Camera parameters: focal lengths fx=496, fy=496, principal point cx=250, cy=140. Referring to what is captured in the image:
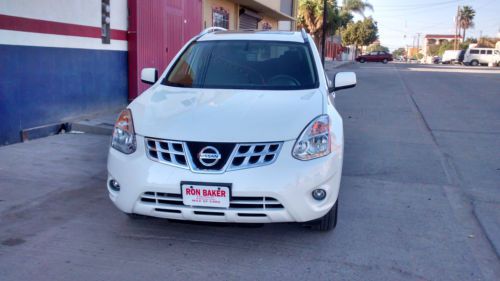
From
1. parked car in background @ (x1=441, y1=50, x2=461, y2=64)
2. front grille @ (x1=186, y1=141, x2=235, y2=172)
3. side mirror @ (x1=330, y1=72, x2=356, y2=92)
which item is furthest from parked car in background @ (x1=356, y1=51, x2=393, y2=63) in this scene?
front grille @ (x1=186, y1=141, x2=235, y2=172)

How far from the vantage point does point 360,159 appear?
7.08 metres

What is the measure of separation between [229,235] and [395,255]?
1.34 meters

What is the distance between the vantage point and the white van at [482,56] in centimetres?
4981

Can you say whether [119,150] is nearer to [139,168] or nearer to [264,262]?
[139,168]

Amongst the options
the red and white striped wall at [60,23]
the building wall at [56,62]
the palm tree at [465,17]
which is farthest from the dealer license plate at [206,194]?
the palm tree at [465,17]

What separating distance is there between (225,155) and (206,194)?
1.01ft

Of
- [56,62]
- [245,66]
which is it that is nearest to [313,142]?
[245,66]

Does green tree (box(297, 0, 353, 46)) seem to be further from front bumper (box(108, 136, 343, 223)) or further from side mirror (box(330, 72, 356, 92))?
front bumper (box(108, 136, 343, 223))

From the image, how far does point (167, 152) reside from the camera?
3.63m

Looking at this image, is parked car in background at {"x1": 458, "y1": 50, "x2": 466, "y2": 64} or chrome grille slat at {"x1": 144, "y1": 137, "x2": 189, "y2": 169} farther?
parked car in background at {"x1": 458, "y1": 50, "x2": 466, "y2": 64}

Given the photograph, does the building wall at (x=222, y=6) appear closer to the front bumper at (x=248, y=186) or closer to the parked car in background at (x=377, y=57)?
the front bumper at (x=248, y=186)

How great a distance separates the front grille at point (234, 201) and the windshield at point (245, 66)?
4.91ft

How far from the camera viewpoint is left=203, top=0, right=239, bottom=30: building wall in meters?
15.4

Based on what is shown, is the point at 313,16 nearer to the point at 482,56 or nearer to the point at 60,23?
the point at 482,56
